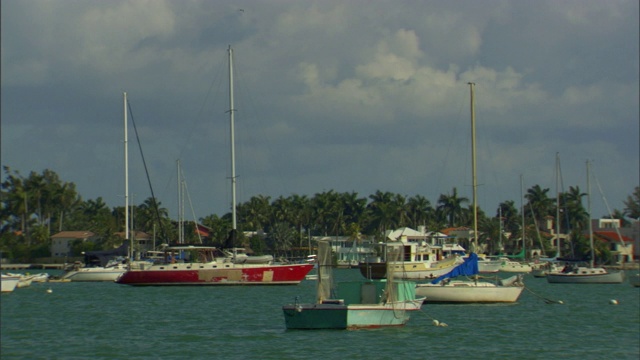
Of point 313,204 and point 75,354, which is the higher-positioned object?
point 313,204

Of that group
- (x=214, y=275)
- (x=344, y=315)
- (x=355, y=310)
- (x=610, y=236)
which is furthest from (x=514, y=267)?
(x=344, y=315)

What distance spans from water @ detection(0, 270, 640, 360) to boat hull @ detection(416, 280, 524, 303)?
57 centimetres

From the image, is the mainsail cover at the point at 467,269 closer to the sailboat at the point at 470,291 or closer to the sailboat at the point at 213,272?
the sailboat at the point at 470,291

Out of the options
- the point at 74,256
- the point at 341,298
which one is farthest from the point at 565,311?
the point at 74,256

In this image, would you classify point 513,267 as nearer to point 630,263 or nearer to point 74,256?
point 630,263

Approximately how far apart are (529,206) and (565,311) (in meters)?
114

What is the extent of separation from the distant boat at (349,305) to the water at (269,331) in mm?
418

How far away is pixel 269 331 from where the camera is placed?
39.8m

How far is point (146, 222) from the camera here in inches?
5999

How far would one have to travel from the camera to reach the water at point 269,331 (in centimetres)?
3375

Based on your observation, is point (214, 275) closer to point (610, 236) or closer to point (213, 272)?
point (213, 272)

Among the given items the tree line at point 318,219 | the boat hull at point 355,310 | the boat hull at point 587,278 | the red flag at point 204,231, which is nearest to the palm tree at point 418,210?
the tree line at point 318,219

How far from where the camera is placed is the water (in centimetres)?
3375

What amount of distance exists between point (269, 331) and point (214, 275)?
30.5 metres
